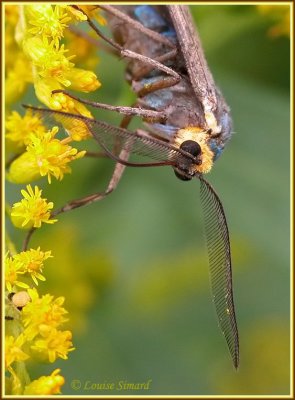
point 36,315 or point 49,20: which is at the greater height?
point 49,20

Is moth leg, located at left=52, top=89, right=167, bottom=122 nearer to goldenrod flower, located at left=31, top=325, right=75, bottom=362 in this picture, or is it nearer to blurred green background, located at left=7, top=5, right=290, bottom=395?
blurred green background, located at left=7, top=5, right=290, bottom=395

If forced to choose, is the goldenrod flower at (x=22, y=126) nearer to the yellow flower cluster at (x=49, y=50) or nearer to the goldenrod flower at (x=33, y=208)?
the yellow flower cluster at (x=49, y=50)

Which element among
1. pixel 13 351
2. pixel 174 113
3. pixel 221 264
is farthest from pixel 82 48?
pixel 13 351

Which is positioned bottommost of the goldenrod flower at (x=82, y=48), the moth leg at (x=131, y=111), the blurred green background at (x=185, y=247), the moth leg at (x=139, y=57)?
the blurred green background at (x=185, y=247)

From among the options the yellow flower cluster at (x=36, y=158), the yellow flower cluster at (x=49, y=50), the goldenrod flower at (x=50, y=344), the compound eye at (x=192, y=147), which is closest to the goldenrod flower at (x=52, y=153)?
the yellow flower cluster at (x=36, y=158)

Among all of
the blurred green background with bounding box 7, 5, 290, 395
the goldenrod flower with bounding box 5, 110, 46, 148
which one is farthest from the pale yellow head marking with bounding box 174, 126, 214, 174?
the blurred green background with bounding box 7, 5, 290, 395

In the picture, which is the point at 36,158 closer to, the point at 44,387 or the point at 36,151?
the point at 36,151
